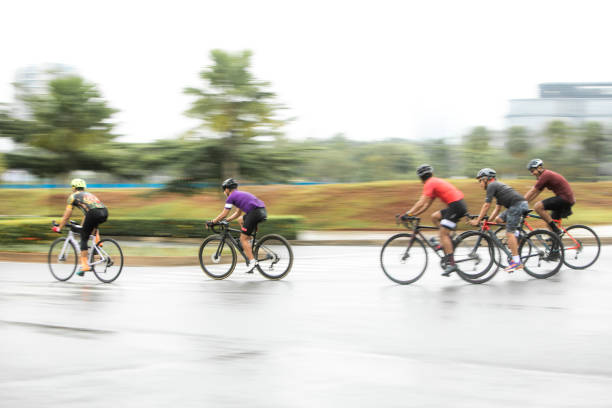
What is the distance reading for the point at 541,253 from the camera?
10.1 m

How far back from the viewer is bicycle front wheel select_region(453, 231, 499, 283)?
9586 millimetres

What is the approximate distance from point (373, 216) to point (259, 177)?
6151 millimetres

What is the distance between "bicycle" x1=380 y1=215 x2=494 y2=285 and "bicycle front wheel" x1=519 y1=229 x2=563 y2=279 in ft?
2.60

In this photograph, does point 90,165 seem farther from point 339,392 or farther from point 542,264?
point 339,392

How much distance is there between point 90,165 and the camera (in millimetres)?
40344

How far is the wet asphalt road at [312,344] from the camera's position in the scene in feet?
14.3

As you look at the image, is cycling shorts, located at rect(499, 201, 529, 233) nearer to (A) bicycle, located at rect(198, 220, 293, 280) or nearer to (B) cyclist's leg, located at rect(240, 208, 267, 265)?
(A) bicycle, located at rect(198, 220, 293, 280)

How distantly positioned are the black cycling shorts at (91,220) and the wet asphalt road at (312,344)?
1143mm

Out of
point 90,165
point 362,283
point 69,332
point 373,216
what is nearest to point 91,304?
point 69,332

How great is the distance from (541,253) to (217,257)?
17.6ft

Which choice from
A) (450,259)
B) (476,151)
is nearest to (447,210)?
(450,259)

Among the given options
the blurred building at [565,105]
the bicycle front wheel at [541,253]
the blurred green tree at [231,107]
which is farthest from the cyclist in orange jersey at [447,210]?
the blurred building at [565,105]

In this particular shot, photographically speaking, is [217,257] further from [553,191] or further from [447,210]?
[553,191]

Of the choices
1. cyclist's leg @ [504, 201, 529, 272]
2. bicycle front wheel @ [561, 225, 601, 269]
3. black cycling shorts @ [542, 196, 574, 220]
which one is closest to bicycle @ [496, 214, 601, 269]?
bicycle front wheel @ [561, 225, 601, 269]
